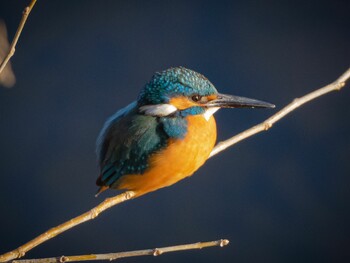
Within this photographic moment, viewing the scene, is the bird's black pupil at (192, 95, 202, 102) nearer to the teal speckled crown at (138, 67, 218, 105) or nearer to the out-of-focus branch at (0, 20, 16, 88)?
the teal speckled crown at (138, 67, 218, 105)

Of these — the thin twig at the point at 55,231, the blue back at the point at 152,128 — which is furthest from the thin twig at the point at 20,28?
the blue back at the point at 152,128

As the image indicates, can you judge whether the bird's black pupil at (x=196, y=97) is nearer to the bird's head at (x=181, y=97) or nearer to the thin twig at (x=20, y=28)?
the bird's head at (x=181, y=97)

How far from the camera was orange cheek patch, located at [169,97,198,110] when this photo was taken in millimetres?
826

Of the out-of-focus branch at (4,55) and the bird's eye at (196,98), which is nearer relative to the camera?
the out-of-focus branch at (4,55)

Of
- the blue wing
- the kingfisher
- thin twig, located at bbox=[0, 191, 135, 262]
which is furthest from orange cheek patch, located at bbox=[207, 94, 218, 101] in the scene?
thin twig, located at bbox=[0, 191, 135, 262]

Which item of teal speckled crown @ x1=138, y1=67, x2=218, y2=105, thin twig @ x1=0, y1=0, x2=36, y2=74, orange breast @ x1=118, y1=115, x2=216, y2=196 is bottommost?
orange breast @ x1=118, y1=115, x2=216, y2=196

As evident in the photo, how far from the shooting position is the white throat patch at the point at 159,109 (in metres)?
0.83

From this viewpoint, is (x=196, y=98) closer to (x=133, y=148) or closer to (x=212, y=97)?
(x=212, y=97)

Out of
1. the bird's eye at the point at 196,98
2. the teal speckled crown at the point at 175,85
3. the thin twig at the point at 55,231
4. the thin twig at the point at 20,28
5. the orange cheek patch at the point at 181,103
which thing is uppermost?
the thin twig at the point at 20,28

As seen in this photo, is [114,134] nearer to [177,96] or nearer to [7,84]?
[177,96]

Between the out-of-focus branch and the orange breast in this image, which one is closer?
the out-of-focus branch

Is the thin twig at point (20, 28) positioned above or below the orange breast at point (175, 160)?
above

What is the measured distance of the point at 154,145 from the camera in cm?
82

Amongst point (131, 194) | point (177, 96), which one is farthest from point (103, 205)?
point (177, 96)
